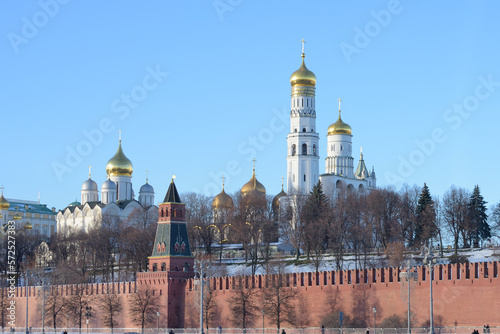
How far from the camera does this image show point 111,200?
114 metres

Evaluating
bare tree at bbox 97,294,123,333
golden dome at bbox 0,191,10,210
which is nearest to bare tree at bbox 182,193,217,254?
bare tree at bbox 97,294,123,333

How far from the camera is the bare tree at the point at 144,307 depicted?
61.5 meters

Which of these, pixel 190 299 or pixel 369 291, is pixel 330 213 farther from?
pixel 369 291

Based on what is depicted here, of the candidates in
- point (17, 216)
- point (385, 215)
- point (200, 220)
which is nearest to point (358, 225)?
point (385, 215)

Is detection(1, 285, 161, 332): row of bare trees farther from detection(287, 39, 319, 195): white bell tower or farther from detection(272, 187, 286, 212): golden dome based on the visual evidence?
detection(287, 39, 319, 195): white bell tower

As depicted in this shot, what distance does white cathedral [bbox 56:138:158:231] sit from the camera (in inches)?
4360

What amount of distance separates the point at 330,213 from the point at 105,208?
1458 inches

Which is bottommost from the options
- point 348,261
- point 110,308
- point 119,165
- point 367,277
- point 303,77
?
point 110,308

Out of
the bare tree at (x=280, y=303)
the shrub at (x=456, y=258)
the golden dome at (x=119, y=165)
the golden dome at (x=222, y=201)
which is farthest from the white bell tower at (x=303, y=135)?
the bare tree at (x=280, y=303)

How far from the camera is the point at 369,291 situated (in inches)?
2044

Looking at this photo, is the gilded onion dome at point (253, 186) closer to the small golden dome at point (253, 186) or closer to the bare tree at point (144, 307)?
the small golden dome at point (253, 186)

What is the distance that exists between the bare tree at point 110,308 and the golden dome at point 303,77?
40.9m

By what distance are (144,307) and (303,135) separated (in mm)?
41353

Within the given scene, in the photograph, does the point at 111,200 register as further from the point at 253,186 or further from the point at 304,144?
the point at 304,144
